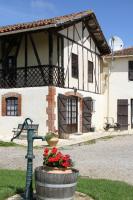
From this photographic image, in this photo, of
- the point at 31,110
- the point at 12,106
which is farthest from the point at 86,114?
the point at 12,106

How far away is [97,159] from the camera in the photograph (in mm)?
11484

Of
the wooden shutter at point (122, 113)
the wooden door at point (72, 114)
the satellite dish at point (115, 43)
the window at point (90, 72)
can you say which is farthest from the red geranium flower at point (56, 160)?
the satellite dish at point (115, 43)

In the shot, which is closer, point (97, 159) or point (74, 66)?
point (97, 159)

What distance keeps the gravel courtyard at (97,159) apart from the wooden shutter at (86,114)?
16.6 feet

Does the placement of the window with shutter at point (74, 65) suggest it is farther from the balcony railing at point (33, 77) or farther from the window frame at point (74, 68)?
the balcony railing at point (33, 77)

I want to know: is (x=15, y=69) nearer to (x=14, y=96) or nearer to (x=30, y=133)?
(x=14, y=96)

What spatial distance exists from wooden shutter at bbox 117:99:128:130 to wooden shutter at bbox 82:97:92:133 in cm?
305

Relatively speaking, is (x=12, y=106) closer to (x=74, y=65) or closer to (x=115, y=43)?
(x=74, y=65)

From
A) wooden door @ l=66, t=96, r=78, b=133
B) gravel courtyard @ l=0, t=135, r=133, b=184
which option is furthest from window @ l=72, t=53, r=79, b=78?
gravel courtyard @ l=0, t=135, r=133, b=184

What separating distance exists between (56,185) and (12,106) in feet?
43.8

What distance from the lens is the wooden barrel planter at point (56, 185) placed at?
214 inches

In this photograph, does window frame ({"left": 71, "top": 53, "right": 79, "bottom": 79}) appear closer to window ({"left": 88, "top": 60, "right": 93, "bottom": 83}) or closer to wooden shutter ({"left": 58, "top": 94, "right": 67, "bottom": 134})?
window ({"left": 88, "top": 60, "right": 93, "bottom": 83})

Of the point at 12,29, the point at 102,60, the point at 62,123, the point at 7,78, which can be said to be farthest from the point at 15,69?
the point at 102,60

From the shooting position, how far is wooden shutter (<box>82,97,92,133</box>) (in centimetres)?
2119
